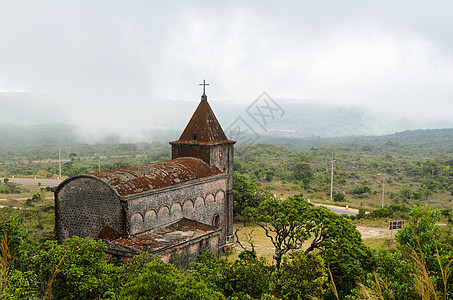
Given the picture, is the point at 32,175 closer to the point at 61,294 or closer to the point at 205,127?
the point at 205,127

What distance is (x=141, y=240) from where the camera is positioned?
1596 cm

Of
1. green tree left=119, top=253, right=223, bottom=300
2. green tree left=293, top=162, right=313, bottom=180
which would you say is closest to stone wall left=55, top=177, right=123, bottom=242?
green tree left=119, top=253, right=223, bottom=300

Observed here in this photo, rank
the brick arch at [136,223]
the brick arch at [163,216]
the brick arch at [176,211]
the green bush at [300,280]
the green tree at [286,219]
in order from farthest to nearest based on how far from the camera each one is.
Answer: the brick arch at [176,211], the brick arch at [163,216], the brick arch at [136,223], the green tree at [286,219], the green bush at [300,280]

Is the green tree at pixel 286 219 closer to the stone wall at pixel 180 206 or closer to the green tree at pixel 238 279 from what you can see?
the green tree at pixel 238 279

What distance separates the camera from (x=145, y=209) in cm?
1692

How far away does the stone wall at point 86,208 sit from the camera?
1611cm

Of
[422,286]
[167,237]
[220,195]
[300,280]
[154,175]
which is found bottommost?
[167,237]

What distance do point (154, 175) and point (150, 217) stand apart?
6.88ft

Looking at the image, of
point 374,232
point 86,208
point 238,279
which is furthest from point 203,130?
point 374,232

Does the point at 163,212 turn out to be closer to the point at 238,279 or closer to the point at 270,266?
the point at 270,266

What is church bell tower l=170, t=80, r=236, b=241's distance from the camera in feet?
75.2

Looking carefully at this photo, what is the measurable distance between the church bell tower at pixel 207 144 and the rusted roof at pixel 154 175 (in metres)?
0.69

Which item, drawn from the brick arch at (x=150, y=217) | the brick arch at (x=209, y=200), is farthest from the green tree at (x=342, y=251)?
the brick arch at (x=150, y=217)

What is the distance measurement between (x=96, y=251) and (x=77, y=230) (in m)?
5.55
